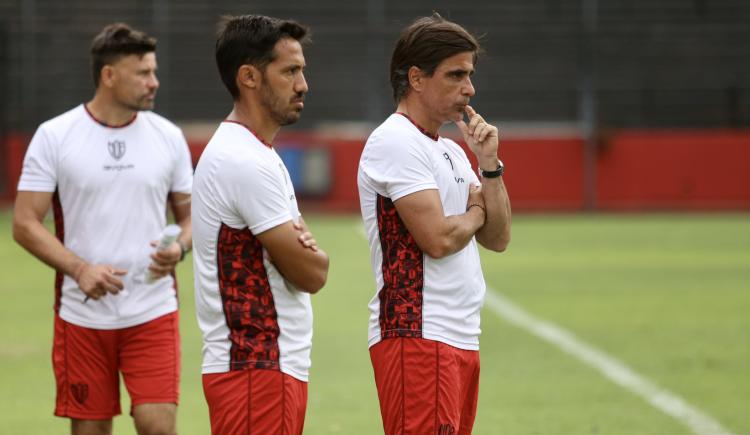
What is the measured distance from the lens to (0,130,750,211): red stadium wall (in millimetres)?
25922

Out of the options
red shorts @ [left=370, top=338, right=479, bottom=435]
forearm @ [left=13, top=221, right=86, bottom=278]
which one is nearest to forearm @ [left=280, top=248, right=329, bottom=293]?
red shorts @ [left=370, top=338, right=479, bottom=435]

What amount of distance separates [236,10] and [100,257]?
24.2 meters

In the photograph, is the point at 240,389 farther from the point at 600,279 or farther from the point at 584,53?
the point at 584,53

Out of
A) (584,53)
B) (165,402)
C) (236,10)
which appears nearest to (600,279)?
(165,402)

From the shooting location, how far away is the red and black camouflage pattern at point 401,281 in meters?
4.50

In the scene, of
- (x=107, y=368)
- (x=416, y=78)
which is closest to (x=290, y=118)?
(x=416, y=78)

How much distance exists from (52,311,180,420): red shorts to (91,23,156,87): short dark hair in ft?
3.92

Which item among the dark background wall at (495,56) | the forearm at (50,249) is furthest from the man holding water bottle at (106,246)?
the dark background wall at (495,56)

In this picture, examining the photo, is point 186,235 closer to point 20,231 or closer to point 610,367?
point 20,231

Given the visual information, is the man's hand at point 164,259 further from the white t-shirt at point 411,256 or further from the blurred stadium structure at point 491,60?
the blurred stadium structure at point 491,60

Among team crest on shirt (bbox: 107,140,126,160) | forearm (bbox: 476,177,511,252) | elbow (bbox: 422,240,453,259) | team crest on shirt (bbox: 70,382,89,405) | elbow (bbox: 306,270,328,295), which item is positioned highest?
team crest on shirt (bbox: 107,140,126,160)

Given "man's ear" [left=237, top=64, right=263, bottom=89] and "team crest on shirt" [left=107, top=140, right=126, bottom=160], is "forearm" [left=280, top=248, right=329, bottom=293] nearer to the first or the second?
"man's ear" [left=237, top=64, right=263, bottom=89]

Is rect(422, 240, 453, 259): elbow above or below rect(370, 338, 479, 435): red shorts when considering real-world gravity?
above

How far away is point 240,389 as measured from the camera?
14.0 ft
